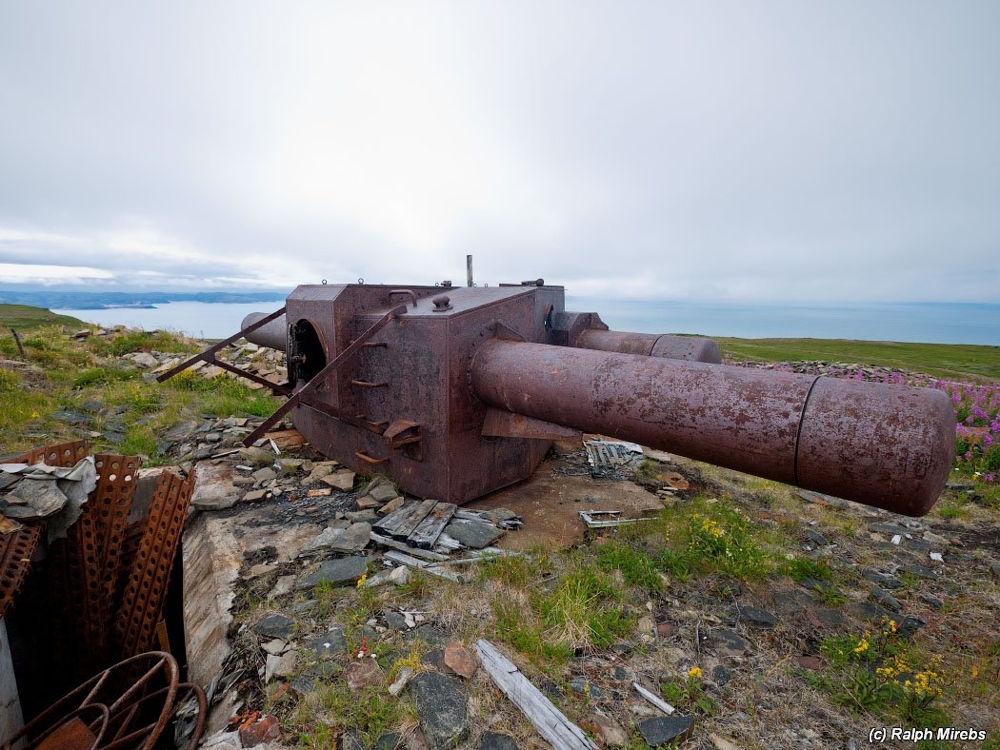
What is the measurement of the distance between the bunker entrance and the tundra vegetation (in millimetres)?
2642

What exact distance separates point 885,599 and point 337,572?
11.8 feet

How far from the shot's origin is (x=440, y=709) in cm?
216

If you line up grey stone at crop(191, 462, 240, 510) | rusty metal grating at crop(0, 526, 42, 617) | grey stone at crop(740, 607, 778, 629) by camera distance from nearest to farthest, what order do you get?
grey stone at crop(740, 607, 778, 629), rusty metal grating at crop(0, 526, 42, 617), grey stone at crop(191, 462, 240, 510)

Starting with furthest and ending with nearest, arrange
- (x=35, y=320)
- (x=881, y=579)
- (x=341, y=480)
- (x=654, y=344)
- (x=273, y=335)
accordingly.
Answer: (x=35, y=320) < (x=273, y=335) < (x=341, y=480) < (x=654, y=344) < (x=881, y=579)

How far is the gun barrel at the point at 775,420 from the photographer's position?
1.98 m

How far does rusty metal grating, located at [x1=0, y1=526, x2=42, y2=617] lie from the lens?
298 centimetres

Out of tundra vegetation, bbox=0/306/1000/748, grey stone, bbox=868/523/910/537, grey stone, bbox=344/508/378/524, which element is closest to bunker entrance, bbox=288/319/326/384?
grey stone, bbox=344/508/378/524

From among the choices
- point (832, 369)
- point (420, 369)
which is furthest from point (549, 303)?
point (832, 369)

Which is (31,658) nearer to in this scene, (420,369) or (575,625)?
(420,369)

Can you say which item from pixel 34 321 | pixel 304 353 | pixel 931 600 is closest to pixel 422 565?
pixel 304 353

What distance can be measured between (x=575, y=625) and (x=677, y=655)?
55cm

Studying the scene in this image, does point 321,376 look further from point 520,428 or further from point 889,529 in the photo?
point 889,529

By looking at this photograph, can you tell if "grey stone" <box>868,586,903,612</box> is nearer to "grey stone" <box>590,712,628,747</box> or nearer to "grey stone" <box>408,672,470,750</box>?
"grey stone" <box>590,712,628,747</box>

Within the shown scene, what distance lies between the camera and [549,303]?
521cm
